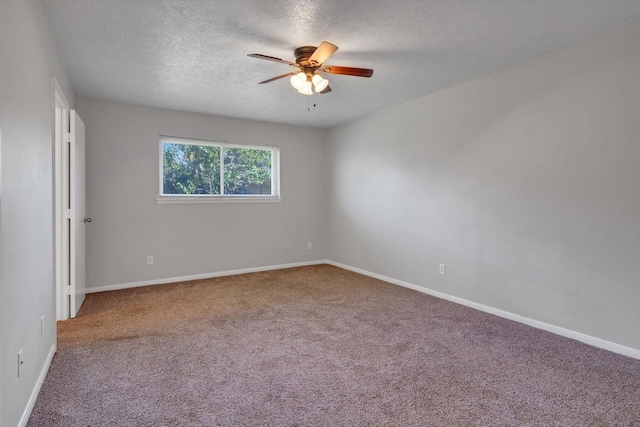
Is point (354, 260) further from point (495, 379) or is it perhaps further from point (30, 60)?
point (30, 60)

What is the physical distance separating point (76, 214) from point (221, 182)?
2081 mm

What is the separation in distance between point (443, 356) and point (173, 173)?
13.5ft

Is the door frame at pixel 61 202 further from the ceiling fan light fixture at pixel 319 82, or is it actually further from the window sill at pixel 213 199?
the ceiling fan light fixture at pixel 319 82

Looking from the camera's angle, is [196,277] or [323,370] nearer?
[323,370]

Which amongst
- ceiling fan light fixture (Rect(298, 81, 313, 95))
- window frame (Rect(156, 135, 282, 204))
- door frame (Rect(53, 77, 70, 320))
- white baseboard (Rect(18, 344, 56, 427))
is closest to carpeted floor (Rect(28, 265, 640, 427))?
white baseboard (Rect(18, 344, 56, 427))

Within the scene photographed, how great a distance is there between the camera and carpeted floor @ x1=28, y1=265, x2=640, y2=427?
1.82 m

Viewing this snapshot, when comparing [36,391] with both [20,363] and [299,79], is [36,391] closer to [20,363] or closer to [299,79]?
[20,363]

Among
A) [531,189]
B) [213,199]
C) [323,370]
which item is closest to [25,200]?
[323,370]

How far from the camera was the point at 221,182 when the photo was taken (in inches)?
203

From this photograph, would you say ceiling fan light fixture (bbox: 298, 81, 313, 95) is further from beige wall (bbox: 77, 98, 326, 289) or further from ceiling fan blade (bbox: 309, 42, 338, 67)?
beige wall (bbox: 77, 98, 326, 289)

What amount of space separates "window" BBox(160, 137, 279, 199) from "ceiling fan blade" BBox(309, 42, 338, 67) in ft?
9.38

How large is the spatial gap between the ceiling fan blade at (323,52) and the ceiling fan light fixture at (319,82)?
0.16 meters

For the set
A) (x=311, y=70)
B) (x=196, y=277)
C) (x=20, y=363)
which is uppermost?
(x=311, y=70)

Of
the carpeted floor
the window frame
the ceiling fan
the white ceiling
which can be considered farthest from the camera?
the window frame
